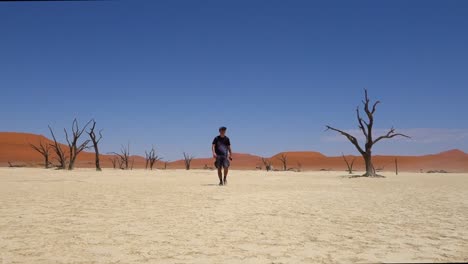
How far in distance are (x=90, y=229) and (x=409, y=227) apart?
417 cm

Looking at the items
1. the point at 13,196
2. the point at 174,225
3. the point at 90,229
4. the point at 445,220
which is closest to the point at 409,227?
the point at 445,220

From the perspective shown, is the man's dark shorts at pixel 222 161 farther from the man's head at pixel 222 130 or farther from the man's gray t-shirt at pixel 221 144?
the man's head at pixel 222 130

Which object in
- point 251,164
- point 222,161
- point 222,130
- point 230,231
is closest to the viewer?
point 230,231

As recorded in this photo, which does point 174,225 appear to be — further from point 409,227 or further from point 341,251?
point 409,227

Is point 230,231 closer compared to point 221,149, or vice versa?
point 230,231

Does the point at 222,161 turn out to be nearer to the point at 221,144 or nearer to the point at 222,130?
the point at 221,144

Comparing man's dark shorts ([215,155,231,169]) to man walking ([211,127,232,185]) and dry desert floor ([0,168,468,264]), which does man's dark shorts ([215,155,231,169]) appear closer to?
man walking ([211,127,232,185])

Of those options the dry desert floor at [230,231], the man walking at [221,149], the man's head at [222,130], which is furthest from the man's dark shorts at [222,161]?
the dry desert floor at [230,231]

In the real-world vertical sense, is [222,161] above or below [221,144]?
below

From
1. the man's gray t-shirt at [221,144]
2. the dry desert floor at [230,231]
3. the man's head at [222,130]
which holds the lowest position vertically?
the dry desert floor at [230,231]

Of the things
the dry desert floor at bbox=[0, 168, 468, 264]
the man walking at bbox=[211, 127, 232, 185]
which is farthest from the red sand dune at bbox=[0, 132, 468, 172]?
the dry desert floor at bbox=[0, 168, 468, 264]

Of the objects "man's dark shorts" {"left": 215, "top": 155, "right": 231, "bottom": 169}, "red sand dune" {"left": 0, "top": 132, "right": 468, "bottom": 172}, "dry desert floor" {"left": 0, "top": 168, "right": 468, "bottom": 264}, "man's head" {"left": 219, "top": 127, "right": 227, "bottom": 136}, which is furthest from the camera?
"red sand dune" {"left": 0, "top": 132, "right": 468, "bottom": 172}

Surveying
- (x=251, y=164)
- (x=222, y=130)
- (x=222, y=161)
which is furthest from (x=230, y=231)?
(x=251, y=164)

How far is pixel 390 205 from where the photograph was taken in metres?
7.92
